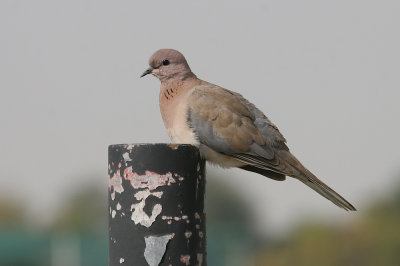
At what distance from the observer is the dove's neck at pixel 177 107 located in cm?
757

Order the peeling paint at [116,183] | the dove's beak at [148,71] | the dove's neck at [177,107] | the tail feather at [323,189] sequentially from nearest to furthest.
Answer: the peeling paint at [116,183]
the tail feather at [323,189]
the dove's neck at [177,107]
the dove's beak at [148,71]

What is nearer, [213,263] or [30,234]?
[30,234]

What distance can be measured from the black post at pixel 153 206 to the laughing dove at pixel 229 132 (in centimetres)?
187

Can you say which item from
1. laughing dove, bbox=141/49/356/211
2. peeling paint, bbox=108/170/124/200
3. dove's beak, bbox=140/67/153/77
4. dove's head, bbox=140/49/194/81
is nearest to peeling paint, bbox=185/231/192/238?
peeling paint, bbox=108/170/124/200

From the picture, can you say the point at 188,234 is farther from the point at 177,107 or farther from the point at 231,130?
the point at 177,107

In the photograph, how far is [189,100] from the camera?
7.71m

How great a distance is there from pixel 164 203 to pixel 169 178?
199 mm

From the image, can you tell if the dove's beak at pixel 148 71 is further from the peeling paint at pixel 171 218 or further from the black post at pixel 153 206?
the peeling paint at pixel 171 218

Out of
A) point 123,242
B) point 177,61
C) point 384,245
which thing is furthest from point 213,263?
point 123,242

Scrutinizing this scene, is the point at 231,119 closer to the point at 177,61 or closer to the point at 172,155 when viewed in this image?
the point at 177,61

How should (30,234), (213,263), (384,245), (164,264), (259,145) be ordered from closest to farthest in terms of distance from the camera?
(164,264)
(259,145)
(30,234)
(213,263)
(384,245)

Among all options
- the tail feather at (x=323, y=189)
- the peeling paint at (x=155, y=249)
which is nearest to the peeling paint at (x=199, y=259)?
the peeling paint at (x=155, y=249)

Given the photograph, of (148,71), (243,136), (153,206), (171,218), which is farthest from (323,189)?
(153,206)

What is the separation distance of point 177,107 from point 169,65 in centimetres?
A: 78
